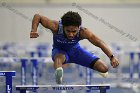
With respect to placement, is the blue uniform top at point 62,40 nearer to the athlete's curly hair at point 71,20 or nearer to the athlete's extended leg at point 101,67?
the athlete's curly hair at point 71,20

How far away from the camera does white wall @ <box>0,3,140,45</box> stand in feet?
58.3

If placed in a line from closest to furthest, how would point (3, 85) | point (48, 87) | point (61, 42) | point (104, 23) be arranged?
point (48, 87)
point (3, 85)
point (61, 42)
point (104, 23)

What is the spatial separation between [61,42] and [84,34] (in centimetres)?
40

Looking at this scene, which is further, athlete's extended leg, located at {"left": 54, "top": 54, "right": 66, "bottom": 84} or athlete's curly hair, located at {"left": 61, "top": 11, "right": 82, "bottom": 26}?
athlete's curly hair, located at {"left": 61, "top": 11, "right": 82, "bottom": 26}

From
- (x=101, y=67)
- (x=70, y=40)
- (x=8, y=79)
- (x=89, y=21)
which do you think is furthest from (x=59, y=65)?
(x=89, y=21)

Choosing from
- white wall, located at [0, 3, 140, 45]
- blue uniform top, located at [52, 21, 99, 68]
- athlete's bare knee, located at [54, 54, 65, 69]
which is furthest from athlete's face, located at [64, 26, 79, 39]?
white wall, located at [0, 3, 140, 45]

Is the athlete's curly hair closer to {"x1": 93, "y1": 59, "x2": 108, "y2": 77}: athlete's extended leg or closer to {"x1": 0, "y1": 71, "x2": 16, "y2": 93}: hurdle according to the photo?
{"x1": 93, "y1": 59, "x2": 108, "y2": 77}: athlete's extended leg

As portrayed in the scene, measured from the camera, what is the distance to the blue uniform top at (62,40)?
6.44 m

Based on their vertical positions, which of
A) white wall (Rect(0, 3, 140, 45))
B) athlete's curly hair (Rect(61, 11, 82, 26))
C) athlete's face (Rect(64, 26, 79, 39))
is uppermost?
white wall (Rect(0, 3, 140, 45))

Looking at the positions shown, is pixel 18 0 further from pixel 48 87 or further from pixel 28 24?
pixel 48 87

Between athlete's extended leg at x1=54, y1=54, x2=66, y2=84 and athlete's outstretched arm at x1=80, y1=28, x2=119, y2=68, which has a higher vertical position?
athlete's outstretched arm at x1=80, y1=28, x2=119, y2=68

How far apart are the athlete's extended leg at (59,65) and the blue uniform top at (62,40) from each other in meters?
0.25

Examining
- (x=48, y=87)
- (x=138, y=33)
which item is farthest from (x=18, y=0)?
(x=48, y=87)

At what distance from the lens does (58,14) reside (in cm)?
1789
